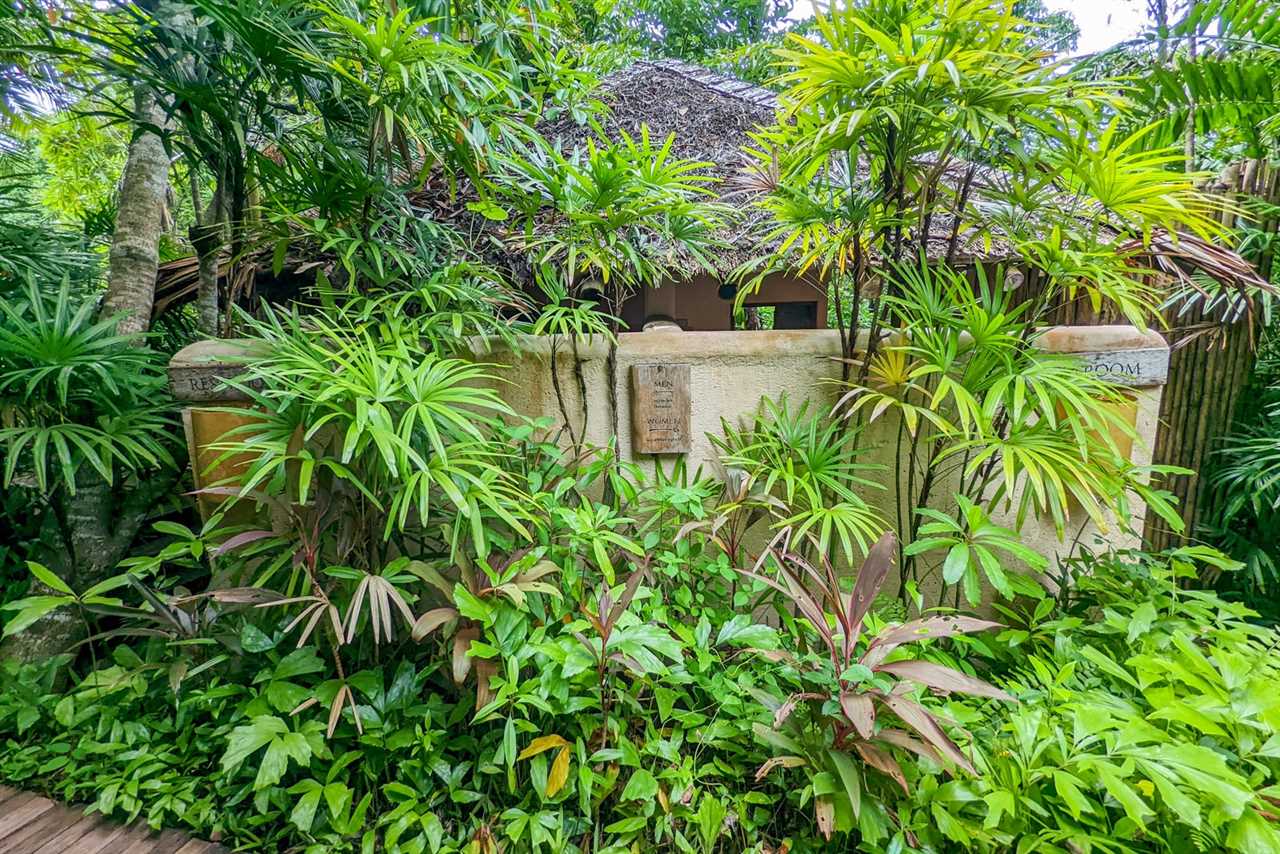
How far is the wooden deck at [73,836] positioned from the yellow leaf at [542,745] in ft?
2.75

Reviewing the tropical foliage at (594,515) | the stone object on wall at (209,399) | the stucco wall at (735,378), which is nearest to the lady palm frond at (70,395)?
the tropical foliage at (594,515)

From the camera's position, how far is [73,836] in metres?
1.44

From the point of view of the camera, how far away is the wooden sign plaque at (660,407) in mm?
2164

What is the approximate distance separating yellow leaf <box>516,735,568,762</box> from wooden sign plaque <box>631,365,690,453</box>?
1.09 meters

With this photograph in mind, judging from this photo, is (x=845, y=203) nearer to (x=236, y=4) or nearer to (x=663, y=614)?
(x=663, y=614)

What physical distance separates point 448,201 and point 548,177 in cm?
168

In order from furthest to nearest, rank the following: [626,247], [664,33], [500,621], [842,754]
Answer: [664,33]
[626,247]
[500,621]
[842,754]

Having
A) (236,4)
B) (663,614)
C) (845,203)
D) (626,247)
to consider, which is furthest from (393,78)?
(663,614)

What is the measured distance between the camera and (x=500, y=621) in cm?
148

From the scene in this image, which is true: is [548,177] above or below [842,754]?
above

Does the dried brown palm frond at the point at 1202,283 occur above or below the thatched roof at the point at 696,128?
below

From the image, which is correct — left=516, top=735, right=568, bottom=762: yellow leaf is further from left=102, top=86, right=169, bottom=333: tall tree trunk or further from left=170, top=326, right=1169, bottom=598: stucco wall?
left=102, top=86, right=169, bottom=333: tall tree trunk

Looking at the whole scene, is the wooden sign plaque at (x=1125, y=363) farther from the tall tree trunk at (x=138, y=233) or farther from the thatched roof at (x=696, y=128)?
the tall tree trunk at (x=138, y=233)

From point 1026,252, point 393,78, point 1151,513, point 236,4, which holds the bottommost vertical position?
point 1151,513
